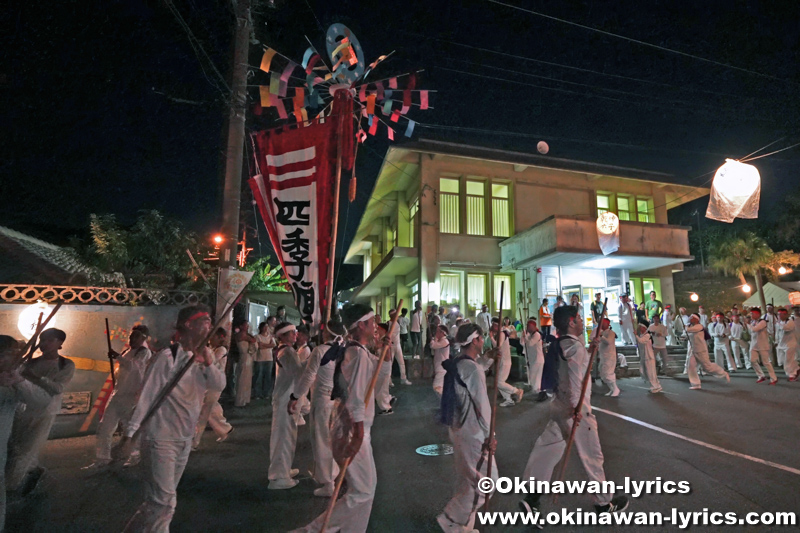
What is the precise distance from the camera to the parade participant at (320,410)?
4.66m

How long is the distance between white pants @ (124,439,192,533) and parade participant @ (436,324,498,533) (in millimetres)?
2036

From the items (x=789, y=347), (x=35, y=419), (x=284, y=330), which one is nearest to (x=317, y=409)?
(x=284, y=330)

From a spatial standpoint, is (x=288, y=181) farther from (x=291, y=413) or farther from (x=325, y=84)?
(x=291, y=413)

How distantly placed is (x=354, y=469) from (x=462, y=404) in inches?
40.6

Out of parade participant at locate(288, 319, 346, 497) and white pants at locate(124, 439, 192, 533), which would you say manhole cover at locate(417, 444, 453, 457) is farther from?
white pants at locate(124, 439, 192, 533)

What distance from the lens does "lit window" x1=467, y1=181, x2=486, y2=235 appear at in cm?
1900

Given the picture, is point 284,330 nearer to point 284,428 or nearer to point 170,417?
point 284,428

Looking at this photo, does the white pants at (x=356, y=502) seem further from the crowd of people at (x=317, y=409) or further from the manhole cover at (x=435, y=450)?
the manhole cover at (x=435, y=450)

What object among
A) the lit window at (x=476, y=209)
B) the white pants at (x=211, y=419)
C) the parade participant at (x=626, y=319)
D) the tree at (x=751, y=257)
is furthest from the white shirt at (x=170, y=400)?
the tree at (x=751, y=257)

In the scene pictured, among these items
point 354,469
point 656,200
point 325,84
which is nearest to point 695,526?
point 354,469

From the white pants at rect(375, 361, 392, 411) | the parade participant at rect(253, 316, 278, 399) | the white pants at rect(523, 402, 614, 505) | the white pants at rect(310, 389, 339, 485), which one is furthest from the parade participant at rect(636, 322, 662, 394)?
the parade participant at rect(253, 316, 278, 399)

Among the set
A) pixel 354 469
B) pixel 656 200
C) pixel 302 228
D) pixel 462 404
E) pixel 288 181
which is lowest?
pixel 354 469

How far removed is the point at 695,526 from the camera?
12.5 feet

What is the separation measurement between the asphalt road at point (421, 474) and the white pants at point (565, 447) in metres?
0.43
